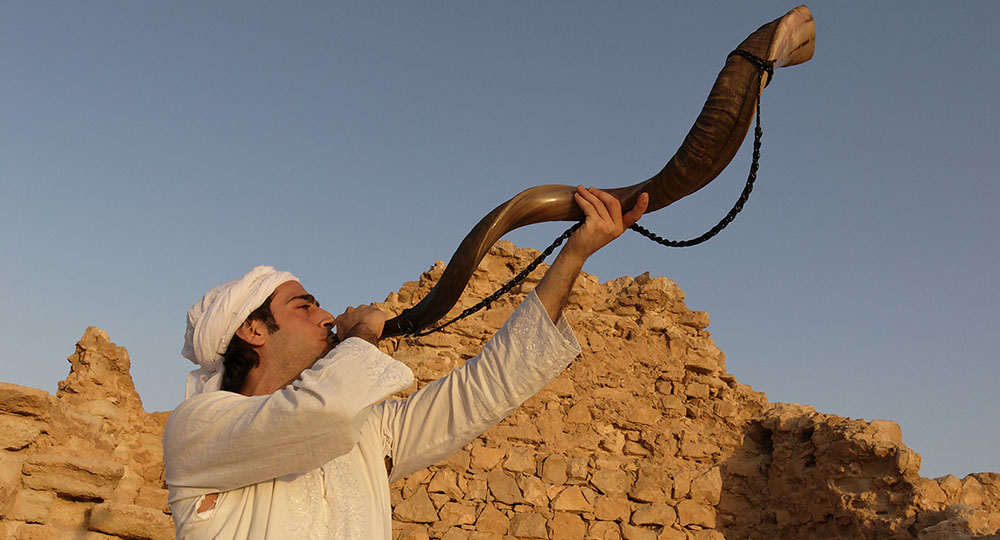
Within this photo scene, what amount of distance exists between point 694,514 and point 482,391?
4887 mm

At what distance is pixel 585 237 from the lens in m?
2.35

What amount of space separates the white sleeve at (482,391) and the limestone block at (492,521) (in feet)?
13.5

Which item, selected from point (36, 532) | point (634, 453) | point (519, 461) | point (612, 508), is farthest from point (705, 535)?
point (36, 532)

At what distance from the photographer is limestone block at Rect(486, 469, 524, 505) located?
653cm

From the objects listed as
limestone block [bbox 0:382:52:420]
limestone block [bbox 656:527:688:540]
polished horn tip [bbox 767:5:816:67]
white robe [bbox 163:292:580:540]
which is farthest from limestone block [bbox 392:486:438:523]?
polished horn tip [bbox 767:5:816:67]

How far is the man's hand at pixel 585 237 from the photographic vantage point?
92.4 inches

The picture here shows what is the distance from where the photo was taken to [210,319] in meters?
2.33

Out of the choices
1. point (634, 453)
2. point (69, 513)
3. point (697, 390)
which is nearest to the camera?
point (69, 513)

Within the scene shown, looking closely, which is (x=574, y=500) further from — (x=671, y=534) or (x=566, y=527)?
(x=671, y=534)

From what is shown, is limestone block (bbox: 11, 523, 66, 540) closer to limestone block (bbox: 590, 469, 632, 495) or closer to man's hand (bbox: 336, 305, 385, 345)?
man's hand (bbox: 336, 305, 385, 345)

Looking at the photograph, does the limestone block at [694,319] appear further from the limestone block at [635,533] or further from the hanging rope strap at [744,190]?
the hanging rope strap at [744,190]

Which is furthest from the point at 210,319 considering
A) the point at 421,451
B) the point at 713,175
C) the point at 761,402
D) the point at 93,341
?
the point at 93,341

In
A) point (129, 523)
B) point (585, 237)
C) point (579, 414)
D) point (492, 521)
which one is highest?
point (579, 414)

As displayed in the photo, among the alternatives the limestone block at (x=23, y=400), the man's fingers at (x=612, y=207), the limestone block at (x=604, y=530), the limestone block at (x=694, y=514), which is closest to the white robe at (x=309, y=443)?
the man's fingers at (x=612, y=207)
